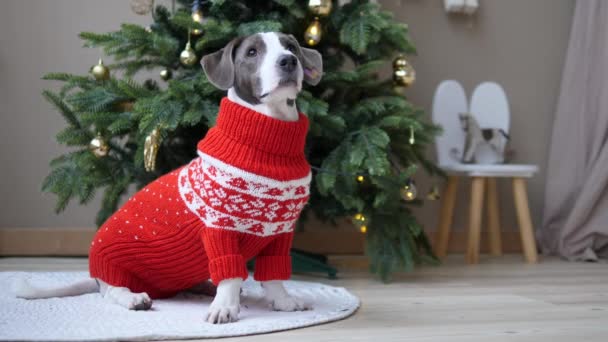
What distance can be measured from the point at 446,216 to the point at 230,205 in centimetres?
175

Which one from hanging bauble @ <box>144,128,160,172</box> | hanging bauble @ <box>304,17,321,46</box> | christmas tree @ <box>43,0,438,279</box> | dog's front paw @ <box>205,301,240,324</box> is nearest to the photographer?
dog's front paw @ <box>205,301,240,324</box>

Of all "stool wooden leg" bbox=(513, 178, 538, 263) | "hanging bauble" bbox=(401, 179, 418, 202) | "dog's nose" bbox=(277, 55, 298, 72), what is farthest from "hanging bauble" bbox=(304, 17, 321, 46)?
"stool wooden leg" bbox=(513, 178, 538, 263)

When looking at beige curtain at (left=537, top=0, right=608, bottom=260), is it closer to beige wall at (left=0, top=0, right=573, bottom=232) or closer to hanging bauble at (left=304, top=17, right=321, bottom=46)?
beige wall at (left=0, top=0, right=573, bottom=232)

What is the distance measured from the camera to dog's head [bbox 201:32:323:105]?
1633 millimetres

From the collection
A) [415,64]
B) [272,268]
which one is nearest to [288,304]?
[272,268]

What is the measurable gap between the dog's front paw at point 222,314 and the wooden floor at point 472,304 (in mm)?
123

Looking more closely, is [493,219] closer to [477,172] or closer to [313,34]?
[477,172]

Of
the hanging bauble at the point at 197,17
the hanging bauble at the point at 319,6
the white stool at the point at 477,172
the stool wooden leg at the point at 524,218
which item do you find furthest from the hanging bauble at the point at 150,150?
the stool wooden leg at the point at 524,218

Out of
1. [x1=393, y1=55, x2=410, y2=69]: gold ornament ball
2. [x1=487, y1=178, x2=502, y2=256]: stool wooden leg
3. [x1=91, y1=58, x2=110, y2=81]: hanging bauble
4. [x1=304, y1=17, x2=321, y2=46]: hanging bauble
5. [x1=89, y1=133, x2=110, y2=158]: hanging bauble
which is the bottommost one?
[x1=487, y1=178, x2=502, y2=256]: stool wooden leg

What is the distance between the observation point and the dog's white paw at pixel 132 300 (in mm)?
1712

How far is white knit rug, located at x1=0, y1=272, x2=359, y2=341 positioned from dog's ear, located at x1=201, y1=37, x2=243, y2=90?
60 centimetres

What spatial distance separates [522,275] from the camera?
259 cm

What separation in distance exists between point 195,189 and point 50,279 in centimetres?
93

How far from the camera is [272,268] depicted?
1740 mm
